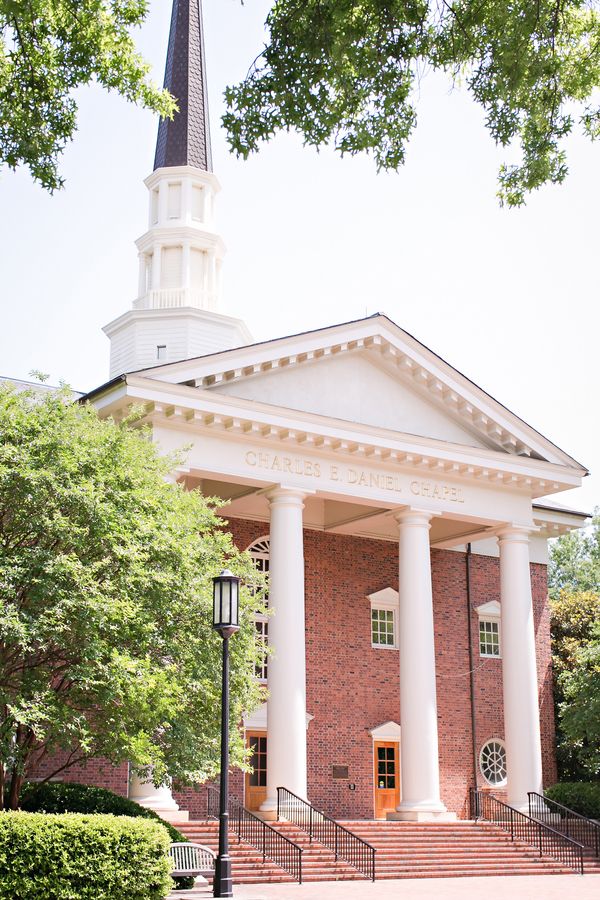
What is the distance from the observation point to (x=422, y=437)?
2677 centimetres

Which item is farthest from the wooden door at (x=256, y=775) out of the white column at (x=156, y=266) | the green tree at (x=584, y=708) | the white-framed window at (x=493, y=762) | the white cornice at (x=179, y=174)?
the white cornice at (x=179, y=174)

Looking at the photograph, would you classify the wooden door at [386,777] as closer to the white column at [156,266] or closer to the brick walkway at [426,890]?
the brick walkway at [426,890]

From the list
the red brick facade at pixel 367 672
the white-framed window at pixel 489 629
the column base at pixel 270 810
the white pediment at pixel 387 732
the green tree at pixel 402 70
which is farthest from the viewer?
the white-framed window at pixel 489 629

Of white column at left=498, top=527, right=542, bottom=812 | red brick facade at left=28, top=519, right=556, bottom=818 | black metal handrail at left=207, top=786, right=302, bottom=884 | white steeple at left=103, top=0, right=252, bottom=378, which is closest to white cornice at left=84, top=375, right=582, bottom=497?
white column at left=498, top=527, right=542, bottom=812

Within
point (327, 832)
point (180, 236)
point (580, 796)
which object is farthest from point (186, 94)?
point (327, 832)

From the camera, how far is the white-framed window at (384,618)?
30714mm

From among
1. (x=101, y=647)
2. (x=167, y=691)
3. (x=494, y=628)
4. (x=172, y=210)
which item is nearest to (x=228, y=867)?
(x=167, y=691)

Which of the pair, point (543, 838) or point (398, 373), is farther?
point (398, 373)

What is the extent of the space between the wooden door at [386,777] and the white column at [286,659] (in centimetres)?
637

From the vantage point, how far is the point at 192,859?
1703cm

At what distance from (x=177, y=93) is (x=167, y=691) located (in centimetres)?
3135

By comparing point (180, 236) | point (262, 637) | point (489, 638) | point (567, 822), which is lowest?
point (567, 822)

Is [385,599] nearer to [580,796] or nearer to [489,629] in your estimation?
[489,629]

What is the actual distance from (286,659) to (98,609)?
904 centimetres
